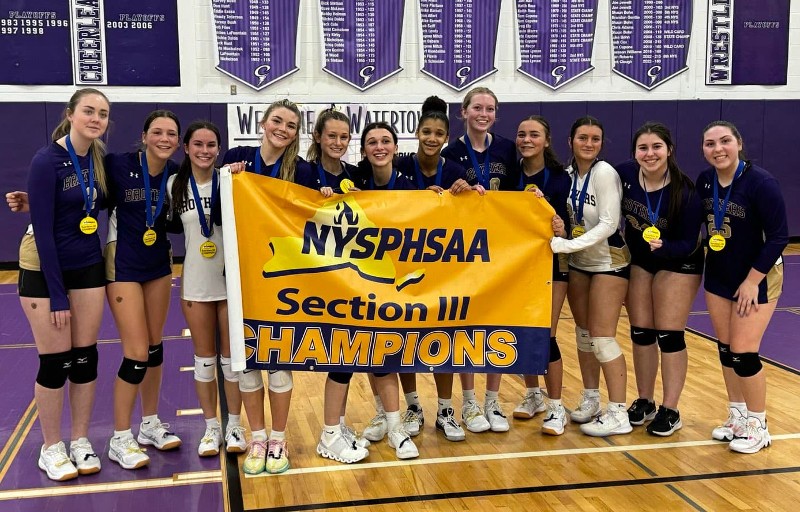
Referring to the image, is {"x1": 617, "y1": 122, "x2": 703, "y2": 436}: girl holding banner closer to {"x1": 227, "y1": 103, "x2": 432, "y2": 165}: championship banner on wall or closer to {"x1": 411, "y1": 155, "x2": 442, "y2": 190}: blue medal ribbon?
{"x1": 411, "y1": 155, "x2": 442, "y2": 190}: blue medal ribbon

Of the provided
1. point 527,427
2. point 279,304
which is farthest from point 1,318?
point 527,427

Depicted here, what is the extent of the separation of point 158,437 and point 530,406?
220 centimetres

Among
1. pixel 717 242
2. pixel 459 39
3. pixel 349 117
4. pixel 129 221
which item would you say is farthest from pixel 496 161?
pixel 459 39

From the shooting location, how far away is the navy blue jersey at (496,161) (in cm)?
429

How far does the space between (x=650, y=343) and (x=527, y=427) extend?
2.85ft

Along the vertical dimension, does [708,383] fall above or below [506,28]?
below

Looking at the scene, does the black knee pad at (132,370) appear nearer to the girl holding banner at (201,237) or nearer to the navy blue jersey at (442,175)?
the girl holding banner at (201,237)

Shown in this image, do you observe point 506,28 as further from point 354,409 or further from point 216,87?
point 354,409

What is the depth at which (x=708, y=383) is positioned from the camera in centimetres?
523

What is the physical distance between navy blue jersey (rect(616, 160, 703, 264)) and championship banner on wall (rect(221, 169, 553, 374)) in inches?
20.9

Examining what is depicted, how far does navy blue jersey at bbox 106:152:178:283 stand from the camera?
3.74m

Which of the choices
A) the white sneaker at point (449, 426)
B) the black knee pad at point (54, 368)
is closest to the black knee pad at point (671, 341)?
the white sneaker at point (449, 426)

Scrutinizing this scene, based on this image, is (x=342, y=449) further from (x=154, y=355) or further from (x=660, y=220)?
(x=660, y=220)

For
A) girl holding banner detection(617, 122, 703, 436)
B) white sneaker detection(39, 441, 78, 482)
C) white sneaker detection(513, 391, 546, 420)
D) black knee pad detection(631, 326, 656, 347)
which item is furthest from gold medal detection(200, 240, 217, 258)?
black knee pad detection(631, 326, 656, 347)
